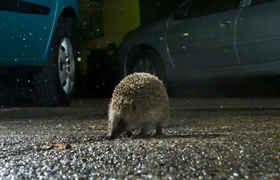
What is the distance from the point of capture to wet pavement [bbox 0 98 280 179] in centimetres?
255

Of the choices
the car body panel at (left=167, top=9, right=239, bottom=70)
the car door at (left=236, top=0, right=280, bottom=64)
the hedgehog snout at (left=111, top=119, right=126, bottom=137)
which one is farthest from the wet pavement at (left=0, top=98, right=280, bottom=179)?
the car body panel at (left=167, top=9, right=239, bottom=70)

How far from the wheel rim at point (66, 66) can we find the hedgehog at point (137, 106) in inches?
97.1

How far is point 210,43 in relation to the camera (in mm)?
6906

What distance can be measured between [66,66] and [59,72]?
397 millimetres

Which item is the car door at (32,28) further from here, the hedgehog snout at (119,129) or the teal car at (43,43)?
the hedgehog snout at (119,129)

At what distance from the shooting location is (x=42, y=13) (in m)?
5.58

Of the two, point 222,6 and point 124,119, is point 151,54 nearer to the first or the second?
point 222,6

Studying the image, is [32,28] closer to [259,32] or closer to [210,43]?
[210,43]

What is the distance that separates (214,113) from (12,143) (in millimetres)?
2681

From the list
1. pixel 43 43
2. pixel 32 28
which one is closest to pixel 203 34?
pixel 43 43

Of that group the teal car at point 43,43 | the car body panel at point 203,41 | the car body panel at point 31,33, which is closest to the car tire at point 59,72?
the teal car at point 43,43

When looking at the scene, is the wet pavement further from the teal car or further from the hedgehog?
the teal car

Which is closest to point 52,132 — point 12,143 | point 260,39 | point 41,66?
point 12,143

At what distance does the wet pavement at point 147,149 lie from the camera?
2.55 metres
